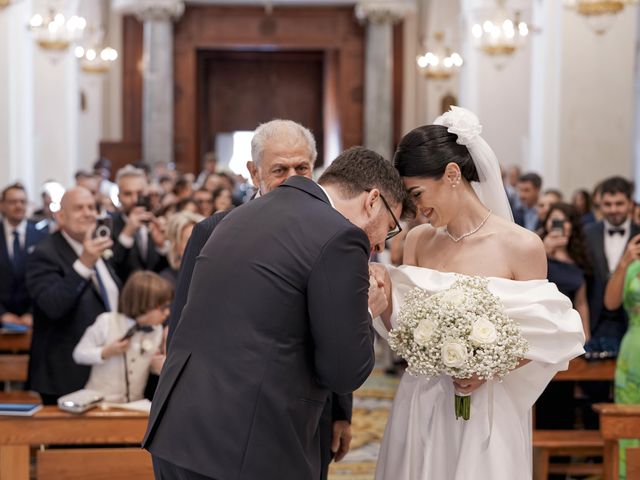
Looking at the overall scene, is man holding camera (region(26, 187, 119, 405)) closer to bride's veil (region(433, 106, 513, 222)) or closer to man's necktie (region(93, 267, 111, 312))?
man's necktie (region(93, 267, 111, 312))

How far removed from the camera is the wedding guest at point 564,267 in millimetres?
7227

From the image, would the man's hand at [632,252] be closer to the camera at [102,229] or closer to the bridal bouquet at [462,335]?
the bridal bouquet at [462,335]

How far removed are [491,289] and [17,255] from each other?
6.38 meters

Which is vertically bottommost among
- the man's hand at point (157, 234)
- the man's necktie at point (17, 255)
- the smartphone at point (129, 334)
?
the smartphone at point (129, 334)

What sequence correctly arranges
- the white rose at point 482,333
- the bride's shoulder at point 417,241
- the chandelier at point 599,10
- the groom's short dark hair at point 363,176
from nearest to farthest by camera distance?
the groom's short dark hair at point 363,176
the white rose at point 482,333
the bride's shoulder at point 417,241
the chandelier at point 599,10

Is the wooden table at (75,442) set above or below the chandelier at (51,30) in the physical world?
below

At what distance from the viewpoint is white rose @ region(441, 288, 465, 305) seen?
3926 mm

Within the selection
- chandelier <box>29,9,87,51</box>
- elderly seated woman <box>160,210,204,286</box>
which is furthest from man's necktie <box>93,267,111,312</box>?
chandelier <box>29,9,87,51</box>

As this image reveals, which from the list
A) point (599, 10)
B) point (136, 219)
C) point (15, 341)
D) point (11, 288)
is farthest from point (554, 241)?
point (599, 10)

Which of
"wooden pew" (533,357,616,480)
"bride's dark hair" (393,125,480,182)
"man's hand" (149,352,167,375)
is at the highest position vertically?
"bride's dark hair" (393,125,480,182)

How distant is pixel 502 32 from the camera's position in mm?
15781

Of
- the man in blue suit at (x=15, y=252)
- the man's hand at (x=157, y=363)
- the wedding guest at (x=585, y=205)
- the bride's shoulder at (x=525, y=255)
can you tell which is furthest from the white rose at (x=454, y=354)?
the wedding guest at (x=585, y=205)

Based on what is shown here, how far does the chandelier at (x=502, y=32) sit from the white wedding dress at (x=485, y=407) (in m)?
11.9

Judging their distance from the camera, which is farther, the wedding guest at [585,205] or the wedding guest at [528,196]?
the wedding guest at [528,196]
